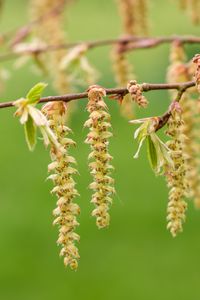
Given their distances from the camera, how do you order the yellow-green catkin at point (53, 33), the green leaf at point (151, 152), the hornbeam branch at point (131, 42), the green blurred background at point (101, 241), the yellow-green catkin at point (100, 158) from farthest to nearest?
the green blurred background at point (101, 241) → the yellow-green catkin at point (53, 33) → the hornbeam branch at point (131, 42) → the green leaf at point (151, 152) → the yellow-green catkin at point (100, 158)

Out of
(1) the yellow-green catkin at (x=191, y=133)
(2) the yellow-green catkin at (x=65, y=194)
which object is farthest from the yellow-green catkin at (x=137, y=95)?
(1) the yellow-green catkin at (x=191, y=133)

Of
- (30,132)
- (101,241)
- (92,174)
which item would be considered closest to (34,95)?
(30,132)

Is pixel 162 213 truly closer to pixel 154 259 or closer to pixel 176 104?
pixel 154 259

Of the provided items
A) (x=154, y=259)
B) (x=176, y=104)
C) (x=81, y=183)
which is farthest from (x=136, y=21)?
(x=81, y=183)

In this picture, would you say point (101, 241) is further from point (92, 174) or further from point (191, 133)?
point (92, 174)

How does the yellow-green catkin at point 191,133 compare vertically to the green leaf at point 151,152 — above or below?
above

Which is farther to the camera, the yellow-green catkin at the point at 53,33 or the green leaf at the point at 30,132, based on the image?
the yellow-green catkin at the point at 53,33

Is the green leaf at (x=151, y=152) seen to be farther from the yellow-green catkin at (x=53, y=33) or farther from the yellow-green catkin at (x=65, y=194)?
the yellow-green catkin at (x=53, y=33)
